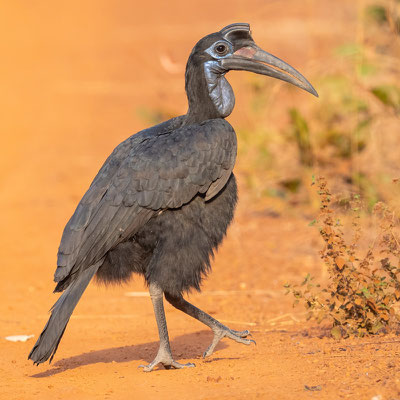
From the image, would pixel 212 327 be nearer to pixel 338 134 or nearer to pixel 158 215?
pixel 158 215

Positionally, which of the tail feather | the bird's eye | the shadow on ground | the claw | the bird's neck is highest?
the bird's eye

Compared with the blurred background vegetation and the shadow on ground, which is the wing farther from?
the blurred background vegetation

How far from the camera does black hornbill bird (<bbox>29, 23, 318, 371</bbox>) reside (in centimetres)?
470

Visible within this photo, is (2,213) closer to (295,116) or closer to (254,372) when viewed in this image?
(295,116)

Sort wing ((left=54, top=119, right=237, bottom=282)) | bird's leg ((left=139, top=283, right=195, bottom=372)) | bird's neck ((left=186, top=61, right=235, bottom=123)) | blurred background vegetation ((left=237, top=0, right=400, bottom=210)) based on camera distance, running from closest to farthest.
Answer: wing ((left=54, top=119, right=237, bottom=282)) < bird's leg ((left=139, top=283, right=195, bottom=372)) < bird's neck ((left=186, top=61, right=235, bottom=123)) < blurred background vegetation ((left=237, top=0, right=400, bottom=210))

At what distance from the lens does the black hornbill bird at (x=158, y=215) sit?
470 centimetres

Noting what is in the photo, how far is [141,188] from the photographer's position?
4730mm

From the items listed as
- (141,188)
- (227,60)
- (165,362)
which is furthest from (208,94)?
(165,362)

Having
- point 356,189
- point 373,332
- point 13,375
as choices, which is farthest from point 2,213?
point 373,332

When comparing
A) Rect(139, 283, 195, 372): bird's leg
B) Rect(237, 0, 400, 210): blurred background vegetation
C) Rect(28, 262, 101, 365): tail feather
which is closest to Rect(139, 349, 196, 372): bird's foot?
Rect(139, 283, 195, 372): bird's leg

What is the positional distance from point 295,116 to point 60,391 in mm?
5419

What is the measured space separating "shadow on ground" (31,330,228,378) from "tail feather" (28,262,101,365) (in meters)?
0.41

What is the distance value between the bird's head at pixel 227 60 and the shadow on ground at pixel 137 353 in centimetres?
162

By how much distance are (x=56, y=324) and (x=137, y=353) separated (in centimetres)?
102
